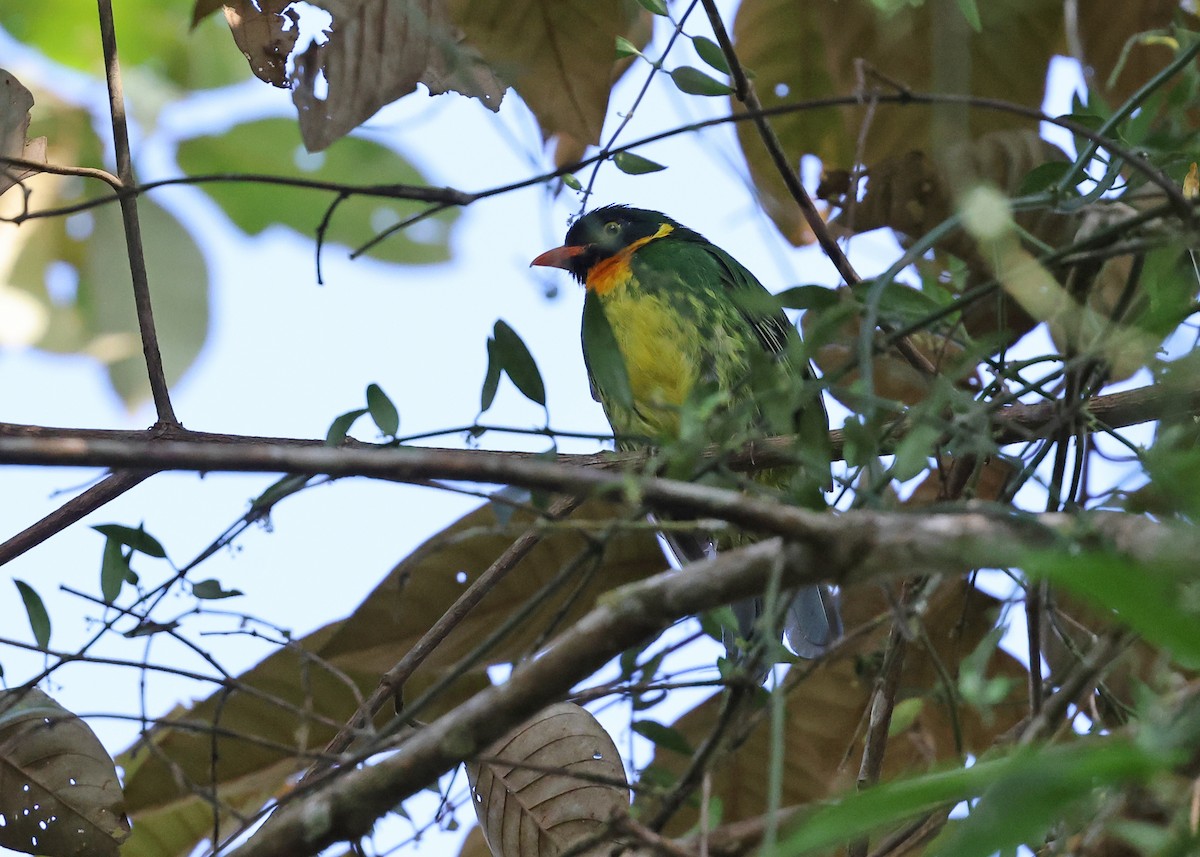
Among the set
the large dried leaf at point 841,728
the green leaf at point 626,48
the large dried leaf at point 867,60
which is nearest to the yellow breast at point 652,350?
the large dried leaf at point 867,60

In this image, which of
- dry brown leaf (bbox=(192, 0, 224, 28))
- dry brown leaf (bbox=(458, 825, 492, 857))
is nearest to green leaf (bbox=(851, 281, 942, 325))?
dry brown leaf (bbox=(192, 0, 224, 28))

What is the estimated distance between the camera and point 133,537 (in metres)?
1.62

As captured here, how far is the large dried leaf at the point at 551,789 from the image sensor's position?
5.99ft

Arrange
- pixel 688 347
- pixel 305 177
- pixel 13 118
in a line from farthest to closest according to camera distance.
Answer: pixel 305 177 → pixel 688 347 → pixel 13 118

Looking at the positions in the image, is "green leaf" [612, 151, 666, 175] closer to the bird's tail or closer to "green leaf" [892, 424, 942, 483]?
"green leaf" [892, 424, 942, 483]

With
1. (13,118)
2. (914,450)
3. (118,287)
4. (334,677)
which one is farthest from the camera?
(118,287)

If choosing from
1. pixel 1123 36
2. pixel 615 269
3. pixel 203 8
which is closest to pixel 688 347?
pixel 615 269

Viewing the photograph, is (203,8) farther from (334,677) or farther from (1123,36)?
(1123,36)

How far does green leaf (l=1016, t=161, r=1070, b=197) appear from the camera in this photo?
178 cm

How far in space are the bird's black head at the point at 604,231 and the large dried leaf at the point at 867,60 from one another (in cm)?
111

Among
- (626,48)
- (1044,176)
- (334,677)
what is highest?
(626,48)

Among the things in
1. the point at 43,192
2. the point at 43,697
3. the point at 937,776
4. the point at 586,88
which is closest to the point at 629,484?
the point at 937,776

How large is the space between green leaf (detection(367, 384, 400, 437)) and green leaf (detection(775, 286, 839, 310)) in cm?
46

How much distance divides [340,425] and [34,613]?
47 centimetres
